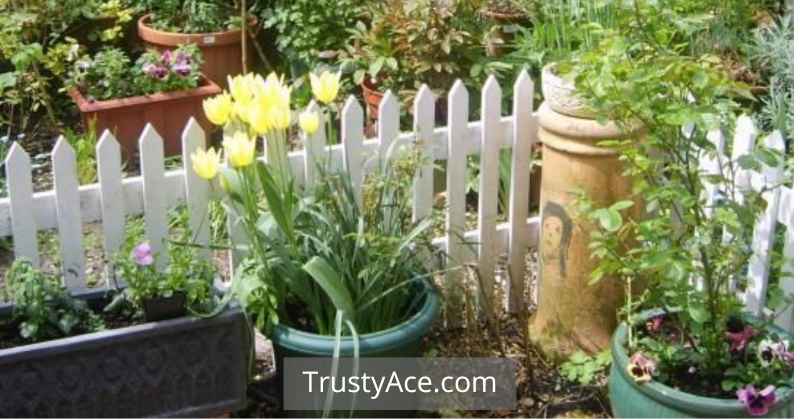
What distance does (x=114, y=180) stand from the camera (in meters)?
3.53

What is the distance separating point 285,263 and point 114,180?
0.59 meters

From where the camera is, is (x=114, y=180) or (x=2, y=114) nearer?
(x=114, y=180)

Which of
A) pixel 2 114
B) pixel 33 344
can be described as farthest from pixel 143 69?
pixel 33 344

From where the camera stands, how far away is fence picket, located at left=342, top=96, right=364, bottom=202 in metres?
3.68

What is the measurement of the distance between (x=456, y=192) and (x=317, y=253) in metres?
0.70

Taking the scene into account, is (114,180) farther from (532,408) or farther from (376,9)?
(376,9)

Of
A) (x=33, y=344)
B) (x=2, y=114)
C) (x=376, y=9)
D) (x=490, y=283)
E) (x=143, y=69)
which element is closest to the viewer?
(x=33, y=344)

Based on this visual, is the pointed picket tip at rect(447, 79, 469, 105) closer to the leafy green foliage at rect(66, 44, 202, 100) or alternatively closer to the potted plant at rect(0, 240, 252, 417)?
the potted plant at rect(0, 240, 252, 417)

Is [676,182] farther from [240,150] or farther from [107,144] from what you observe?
[107,144]

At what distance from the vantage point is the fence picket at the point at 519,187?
12.9ft

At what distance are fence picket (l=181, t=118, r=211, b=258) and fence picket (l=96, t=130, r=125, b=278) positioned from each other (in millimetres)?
200

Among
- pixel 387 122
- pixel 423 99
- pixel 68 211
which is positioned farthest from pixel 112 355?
pixel 423 99

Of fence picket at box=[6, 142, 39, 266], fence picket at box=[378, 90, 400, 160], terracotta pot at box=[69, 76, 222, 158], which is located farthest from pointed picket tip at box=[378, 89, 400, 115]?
terracotta pot at box=[69, 76, 222, 158]

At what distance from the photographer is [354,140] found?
12.3ft
